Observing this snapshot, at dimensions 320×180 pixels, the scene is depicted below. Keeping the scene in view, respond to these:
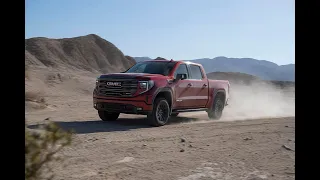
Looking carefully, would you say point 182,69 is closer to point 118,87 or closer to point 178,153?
point 118,87

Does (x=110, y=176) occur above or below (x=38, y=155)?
below

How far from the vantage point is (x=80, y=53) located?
226ft

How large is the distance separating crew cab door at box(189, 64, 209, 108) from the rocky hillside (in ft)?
155

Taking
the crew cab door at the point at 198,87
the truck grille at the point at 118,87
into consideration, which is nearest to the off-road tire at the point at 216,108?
the crew cab door at the point at 198,87

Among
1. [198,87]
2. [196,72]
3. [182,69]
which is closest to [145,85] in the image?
[182,69]

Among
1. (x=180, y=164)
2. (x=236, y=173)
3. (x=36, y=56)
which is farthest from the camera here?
(x=36, y=56)

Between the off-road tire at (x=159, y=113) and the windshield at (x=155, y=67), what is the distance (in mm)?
958

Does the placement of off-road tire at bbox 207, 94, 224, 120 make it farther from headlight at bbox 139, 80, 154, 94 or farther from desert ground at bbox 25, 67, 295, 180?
headlight at bbox 139, 80, 154, 94

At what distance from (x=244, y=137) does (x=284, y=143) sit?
1027mm

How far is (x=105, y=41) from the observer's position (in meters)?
78.8
